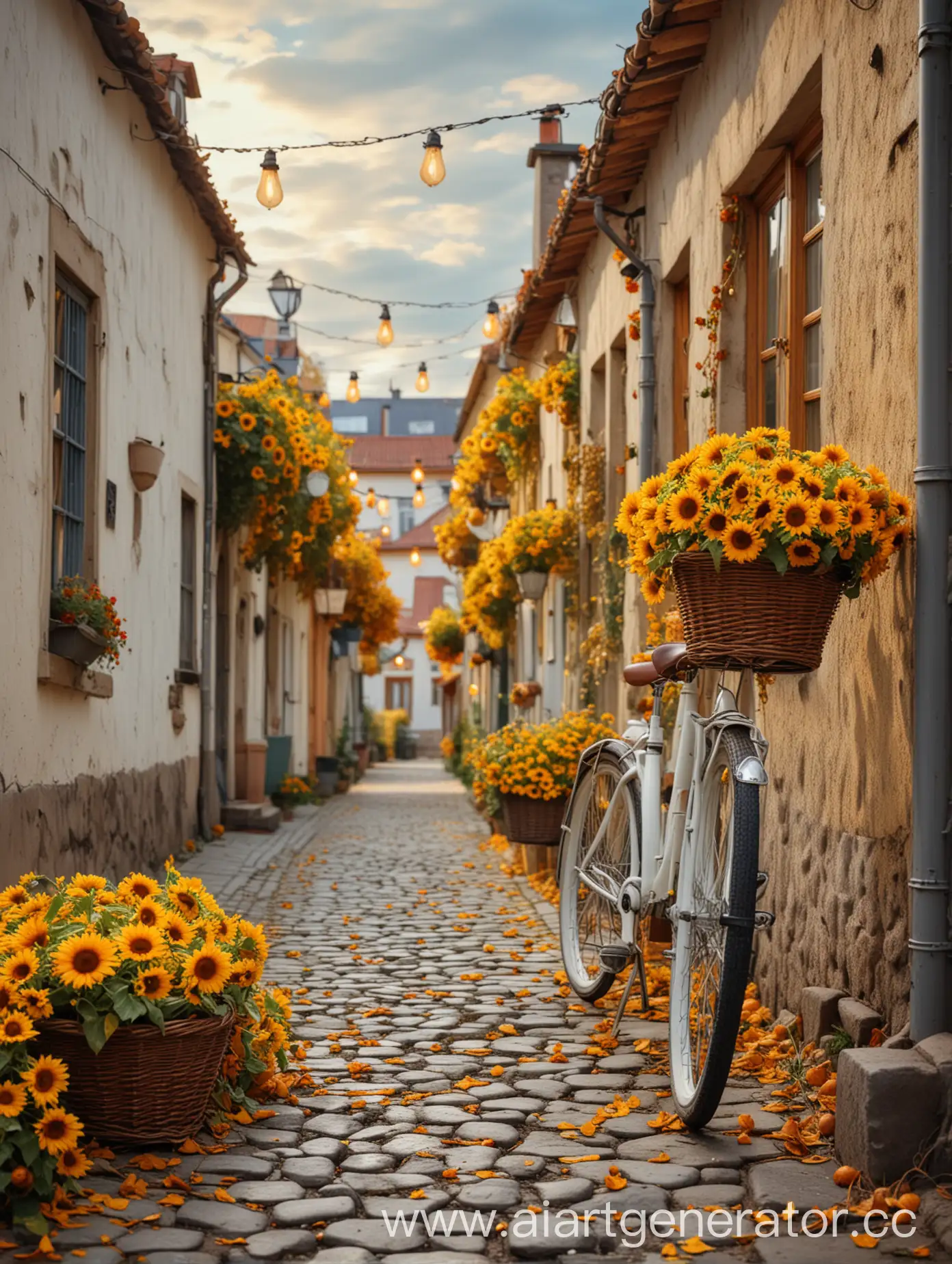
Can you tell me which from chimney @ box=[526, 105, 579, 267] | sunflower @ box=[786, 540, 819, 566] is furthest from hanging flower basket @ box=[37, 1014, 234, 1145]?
chimney @ box=[526, 105, 579, 267]

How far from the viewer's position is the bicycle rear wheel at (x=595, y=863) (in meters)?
5.73

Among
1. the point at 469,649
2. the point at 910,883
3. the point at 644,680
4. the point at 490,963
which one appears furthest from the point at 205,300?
the point at 469,649

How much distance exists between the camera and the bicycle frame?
15.0 feet

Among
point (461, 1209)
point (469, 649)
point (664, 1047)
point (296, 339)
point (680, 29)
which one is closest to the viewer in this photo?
point (461, 1209)

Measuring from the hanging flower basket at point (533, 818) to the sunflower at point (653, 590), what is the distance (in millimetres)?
5182

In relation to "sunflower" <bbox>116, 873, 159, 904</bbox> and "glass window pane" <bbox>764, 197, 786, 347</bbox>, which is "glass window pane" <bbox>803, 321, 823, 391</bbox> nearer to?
"glass window pane" <bbox>764, 197, 786, 347</bbox>

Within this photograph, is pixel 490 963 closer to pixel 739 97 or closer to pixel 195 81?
pixel 739 97

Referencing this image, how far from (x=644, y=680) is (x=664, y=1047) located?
1267 millimetres

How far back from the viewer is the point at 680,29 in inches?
291

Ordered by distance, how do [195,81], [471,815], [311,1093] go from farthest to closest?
[471,815] < [195,81] < [311,1093]

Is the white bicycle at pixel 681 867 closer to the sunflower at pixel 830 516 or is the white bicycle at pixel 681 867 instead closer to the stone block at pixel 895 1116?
the stone block at pixel 895 1116

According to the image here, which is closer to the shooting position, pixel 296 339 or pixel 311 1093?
pixel 311 1093

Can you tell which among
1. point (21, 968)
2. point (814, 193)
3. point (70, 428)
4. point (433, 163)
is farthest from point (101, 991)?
point (433, 163)

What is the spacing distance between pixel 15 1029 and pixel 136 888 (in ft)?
2.57
